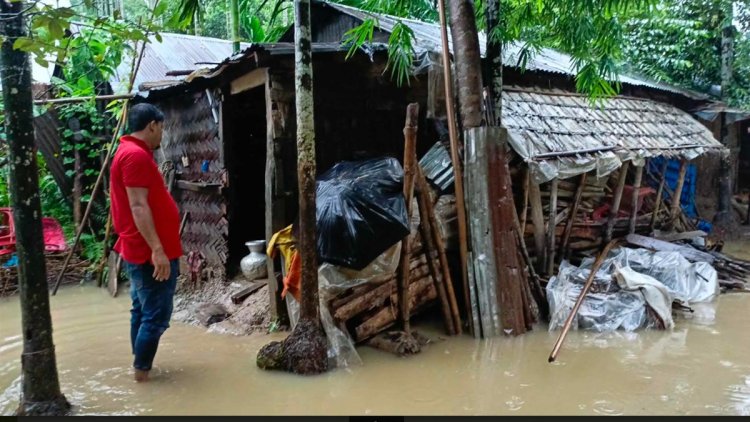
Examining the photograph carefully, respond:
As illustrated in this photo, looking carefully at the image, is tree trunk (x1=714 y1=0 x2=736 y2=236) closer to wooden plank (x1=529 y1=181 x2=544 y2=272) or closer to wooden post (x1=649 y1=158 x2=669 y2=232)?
wooden post (x1=649 y1=158 x2=669 y2=232)

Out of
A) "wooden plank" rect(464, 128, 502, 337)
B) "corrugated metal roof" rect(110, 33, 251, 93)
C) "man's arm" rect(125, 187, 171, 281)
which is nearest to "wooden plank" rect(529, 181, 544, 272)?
"wooden plank" rect(464, 128, 502, 337)

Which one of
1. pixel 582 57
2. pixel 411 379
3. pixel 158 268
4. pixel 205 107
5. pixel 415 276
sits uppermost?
pixel 582 57

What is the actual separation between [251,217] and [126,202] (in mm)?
3400

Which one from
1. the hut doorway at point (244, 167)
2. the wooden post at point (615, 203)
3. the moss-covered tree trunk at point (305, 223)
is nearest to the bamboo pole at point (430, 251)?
the moss-covered tree trunk at point (305, 223)

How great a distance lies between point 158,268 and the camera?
3.45 metres

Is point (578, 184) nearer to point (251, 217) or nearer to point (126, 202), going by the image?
point (251, 217)

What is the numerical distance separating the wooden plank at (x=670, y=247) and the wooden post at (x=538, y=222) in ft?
5.95

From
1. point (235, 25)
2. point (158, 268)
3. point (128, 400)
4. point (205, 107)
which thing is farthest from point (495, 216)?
point (235, 25)

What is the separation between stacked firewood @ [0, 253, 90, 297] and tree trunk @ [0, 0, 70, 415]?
4.59 metres

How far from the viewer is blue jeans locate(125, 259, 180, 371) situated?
3.58 metres

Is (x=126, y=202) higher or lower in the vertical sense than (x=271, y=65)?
lower

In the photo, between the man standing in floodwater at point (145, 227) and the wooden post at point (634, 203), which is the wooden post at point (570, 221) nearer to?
the wooden post at point (634, 203)

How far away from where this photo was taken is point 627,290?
212 inches

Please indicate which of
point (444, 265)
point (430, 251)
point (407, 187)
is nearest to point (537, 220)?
point (444, 265)
